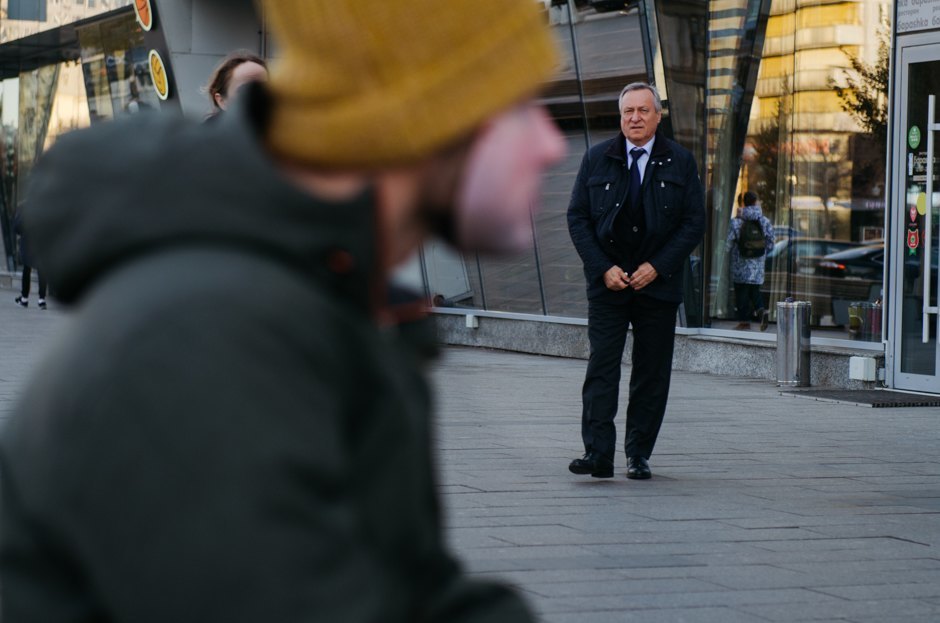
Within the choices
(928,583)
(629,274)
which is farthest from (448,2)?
(629,274)

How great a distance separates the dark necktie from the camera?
26.7 ft

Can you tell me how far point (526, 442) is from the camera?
384 inches

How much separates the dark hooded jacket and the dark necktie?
6985mm

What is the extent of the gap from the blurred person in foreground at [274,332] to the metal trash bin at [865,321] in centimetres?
1288

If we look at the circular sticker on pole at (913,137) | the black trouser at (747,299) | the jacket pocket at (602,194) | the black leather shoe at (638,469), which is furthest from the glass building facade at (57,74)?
the black leather shoe at (638,469)

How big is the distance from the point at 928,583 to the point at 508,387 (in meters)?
8.67

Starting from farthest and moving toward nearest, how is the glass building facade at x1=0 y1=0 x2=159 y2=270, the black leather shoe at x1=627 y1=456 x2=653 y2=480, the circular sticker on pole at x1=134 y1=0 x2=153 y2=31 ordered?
1. the glass building facade at x1=0 y1=0 x2=159 y2=270
2. the circular sticker on pole at x1=134 y1=0 x2=153 y2=31
3. the black leather shoe at x1=627 y1=456 x2=653 y2=480

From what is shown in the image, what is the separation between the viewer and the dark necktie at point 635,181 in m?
8.13

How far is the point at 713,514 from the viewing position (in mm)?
6988

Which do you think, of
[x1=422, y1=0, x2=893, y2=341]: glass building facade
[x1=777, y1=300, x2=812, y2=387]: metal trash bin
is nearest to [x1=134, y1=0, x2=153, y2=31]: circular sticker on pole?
[x1=422, y1=0, x2=893, y2=341]: glass building facade

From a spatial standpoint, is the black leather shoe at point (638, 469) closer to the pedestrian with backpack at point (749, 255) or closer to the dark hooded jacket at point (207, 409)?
the dark hooded jacket at point (207, 409)

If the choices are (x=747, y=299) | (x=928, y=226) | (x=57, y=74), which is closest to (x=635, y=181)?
(x=928, y=226)

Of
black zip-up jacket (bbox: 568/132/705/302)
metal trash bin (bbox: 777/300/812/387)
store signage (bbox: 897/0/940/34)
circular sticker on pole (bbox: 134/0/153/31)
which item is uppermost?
circular sticker on pole (bbox: 134/0/153/31)

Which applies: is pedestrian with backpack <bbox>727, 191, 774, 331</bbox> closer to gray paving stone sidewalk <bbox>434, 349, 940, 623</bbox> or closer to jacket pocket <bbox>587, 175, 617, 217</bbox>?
gray paving stone sidewalk <bbox>434, 349, 940, 623</bbox>
